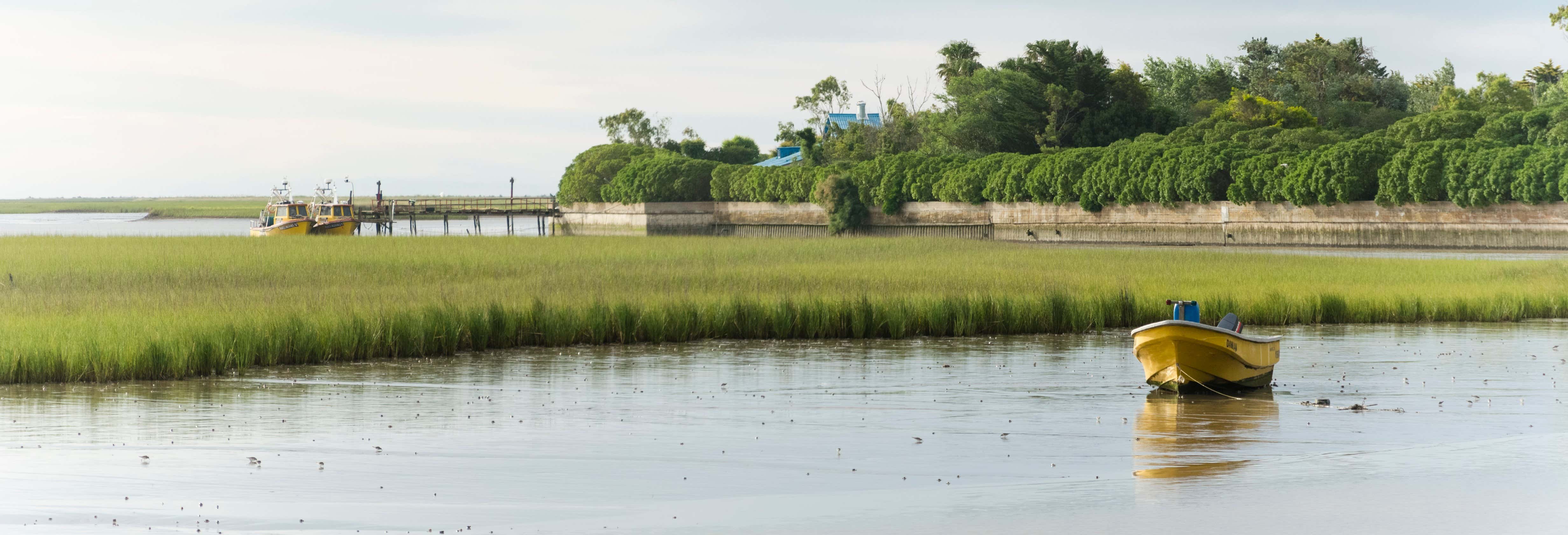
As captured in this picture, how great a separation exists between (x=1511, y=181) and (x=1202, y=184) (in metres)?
13.7

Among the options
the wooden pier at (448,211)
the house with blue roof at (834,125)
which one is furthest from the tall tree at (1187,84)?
the wooden pier at (448,211)

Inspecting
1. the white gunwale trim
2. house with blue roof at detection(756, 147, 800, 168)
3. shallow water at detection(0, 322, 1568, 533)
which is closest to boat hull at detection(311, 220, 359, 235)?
house with blue roof at detection(756, 147, 800, 168)

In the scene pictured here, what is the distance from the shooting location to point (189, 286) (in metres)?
27.9

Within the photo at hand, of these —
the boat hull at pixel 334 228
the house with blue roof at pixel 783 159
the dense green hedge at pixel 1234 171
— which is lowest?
the boat hull at pixel 334 228

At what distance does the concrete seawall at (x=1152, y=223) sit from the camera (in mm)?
52906

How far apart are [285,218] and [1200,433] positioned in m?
63.7

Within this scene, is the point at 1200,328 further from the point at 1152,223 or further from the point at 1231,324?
the point at 1152,223

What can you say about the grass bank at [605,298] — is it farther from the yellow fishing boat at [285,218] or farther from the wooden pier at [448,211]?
the wooden pier at [448,211]

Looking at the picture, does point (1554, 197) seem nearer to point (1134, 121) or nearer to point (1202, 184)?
point (1202, 184)

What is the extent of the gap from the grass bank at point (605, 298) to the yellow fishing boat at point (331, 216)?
29.6 meters

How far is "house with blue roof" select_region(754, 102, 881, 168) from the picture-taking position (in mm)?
99188

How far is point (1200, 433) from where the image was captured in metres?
13.6

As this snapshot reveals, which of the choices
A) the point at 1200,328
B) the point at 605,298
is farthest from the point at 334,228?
the point at 1200,328

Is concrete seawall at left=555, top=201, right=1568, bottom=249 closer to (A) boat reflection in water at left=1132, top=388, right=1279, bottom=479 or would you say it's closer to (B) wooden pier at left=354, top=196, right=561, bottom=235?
(B) wooden pier at left=354, top=196, right=561, bottom=235
